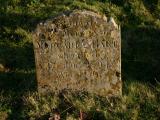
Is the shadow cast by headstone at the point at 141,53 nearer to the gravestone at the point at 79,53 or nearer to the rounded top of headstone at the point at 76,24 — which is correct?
the gravestone at the point at 79,53

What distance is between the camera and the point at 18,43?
11039 millimetres

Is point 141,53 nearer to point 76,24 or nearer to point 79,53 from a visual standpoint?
point 79,53

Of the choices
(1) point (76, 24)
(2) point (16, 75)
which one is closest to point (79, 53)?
(1) point (76, 24)

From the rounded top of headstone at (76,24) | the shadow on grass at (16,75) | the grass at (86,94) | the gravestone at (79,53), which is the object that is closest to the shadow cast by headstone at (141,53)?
the grass at (86,94)

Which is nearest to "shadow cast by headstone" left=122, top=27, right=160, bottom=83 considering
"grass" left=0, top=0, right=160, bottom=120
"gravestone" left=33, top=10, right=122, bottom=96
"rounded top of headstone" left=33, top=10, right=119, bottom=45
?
"grass" left=0, top=0, right=160, bottom=120

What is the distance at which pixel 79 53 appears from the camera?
8.48 meters

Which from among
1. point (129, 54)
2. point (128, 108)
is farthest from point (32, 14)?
point (128, 108)

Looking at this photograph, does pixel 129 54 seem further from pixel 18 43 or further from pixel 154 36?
pixel 18 43

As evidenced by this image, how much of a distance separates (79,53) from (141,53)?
255 cm

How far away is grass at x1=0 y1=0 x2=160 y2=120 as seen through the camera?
26.9 feet

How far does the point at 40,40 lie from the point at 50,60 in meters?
0.45

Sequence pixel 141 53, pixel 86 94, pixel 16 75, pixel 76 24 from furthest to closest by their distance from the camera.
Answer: pixel 141 53 < pixel 16 75 < pixel 86 94 < pixel 76 24

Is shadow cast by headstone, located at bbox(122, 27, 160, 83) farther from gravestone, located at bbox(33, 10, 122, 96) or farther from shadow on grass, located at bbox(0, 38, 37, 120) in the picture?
shadow on grass, located at bbox(0, 38, 37, 120)

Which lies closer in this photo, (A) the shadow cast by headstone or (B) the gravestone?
(B) the gravestone
